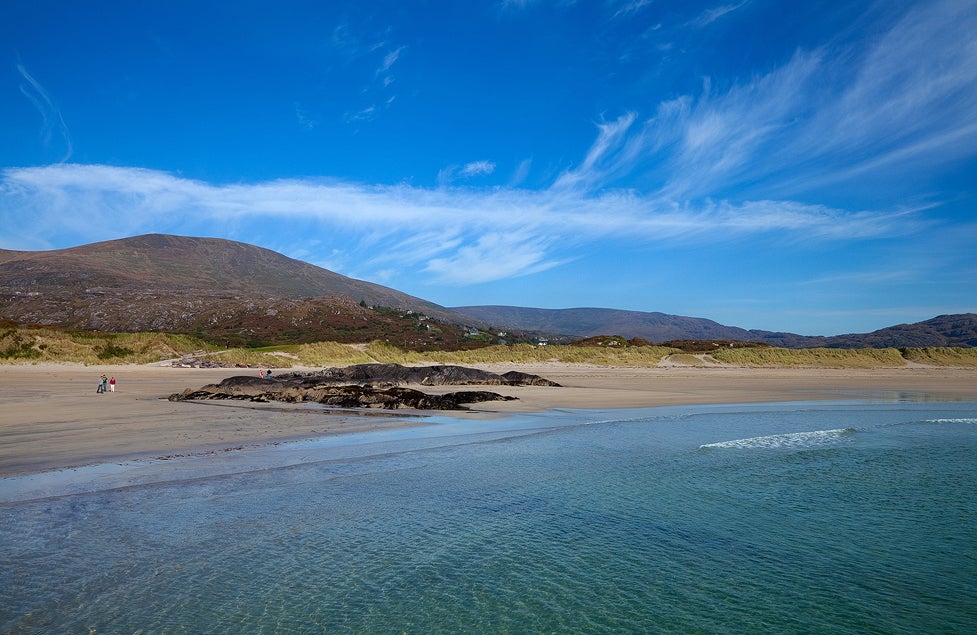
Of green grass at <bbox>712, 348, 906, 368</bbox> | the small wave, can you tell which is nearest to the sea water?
the small wave

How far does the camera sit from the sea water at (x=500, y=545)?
5.05 meters

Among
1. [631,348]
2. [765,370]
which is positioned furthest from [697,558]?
[631,348]

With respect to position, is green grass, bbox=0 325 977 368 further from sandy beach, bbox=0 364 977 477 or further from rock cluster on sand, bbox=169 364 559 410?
rock cluster on sand, bbox=169 364 559 410

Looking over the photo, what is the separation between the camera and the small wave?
13.8 m

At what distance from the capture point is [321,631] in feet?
15.5

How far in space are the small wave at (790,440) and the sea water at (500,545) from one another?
1284mm

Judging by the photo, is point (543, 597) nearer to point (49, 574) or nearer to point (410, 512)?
point (410, 512)

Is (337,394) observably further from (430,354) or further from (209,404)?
(430,354)

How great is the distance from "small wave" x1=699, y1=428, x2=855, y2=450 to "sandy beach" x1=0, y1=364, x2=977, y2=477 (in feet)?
27.2

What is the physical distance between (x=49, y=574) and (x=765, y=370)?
→ 53.2 metres

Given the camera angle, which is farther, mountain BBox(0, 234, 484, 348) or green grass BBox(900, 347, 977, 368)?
mountain BBox(0, 234, 484, 348)

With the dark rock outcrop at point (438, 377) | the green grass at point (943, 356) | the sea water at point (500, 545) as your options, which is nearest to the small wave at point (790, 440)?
the sea water at point (500, 545)

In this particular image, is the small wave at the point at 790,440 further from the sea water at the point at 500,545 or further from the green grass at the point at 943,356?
the green grass at the point at 943,356

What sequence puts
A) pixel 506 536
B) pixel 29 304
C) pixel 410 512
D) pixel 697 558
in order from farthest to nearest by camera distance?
pixel 29 304 < pixel 410 512 < pixel 506 536 < pixel 697 558
